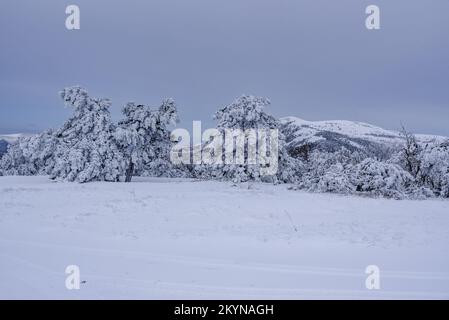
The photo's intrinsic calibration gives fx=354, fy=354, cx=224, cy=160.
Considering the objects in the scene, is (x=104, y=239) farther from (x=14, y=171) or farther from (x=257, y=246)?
(x=14, y=171)

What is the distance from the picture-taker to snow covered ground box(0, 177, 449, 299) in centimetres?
741

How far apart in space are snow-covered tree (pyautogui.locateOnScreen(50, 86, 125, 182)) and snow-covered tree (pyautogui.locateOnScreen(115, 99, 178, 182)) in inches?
48.1

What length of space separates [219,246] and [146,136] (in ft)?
60.8

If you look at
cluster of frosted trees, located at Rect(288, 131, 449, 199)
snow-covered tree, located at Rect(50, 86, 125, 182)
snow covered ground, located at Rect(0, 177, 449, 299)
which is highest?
snow-covered tree, located at Rect(50, 86, 125, 182)

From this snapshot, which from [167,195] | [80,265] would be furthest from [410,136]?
[80,265]

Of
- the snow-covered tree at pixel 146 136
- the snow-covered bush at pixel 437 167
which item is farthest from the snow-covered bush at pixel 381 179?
the snow-covered tree at pixel 146 136

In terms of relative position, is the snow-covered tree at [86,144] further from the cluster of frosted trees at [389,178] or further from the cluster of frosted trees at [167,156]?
the cluster of frosted trees at [389,178]

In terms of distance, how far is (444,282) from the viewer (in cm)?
771

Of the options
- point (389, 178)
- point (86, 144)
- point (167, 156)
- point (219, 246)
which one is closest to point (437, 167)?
point (389, 178)

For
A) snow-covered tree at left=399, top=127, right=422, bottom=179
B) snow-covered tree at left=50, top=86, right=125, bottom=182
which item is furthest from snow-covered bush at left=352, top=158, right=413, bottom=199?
snow-covered tree at left=50, top=86, right=125, bottom=182

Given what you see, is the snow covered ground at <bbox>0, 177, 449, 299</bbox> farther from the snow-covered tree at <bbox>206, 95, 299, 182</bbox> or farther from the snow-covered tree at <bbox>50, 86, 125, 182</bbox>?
the snow-covered tree at <bbox>206, 95, 299, 182</bbox>

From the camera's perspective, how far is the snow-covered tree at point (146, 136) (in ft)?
Result: 86.8
